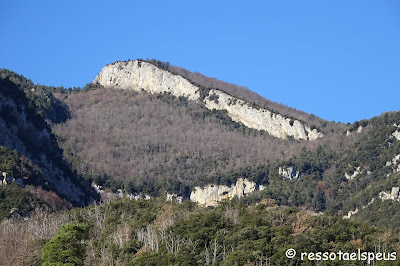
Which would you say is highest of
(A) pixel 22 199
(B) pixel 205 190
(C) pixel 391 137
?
(C) pixel 391 137

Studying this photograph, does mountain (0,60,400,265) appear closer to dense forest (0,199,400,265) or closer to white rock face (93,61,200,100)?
dense forest (0,199,400,265)

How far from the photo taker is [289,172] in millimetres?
137125

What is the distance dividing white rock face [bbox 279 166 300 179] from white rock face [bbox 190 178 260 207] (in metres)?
4.69

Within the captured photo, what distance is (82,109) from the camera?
606 ft

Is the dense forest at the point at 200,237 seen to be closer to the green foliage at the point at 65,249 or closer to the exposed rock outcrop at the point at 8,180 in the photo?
the green foliage at the point at 65,249

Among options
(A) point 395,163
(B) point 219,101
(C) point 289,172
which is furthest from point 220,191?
(B) point 219,101

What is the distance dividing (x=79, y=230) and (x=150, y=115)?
124 metres

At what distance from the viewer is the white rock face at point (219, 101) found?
165 metres

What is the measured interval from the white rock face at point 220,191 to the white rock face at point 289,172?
4694 millimetres

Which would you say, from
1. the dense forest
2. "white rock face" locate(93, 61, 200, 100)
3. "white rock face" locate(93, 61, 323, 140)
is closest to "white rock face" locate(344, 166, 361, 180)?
"white rock face" locate(93, 61, 323, 140)

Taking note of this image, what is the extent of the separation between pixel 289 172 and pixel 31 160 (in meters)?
43.2

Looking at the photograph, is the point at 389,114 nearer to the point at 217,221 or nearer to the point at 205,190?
the point at 205,190

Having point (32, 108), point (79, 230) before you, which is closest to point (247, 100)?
point (32, 108)

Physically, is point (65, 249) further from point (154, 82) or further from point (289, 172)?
point (154, 82)
